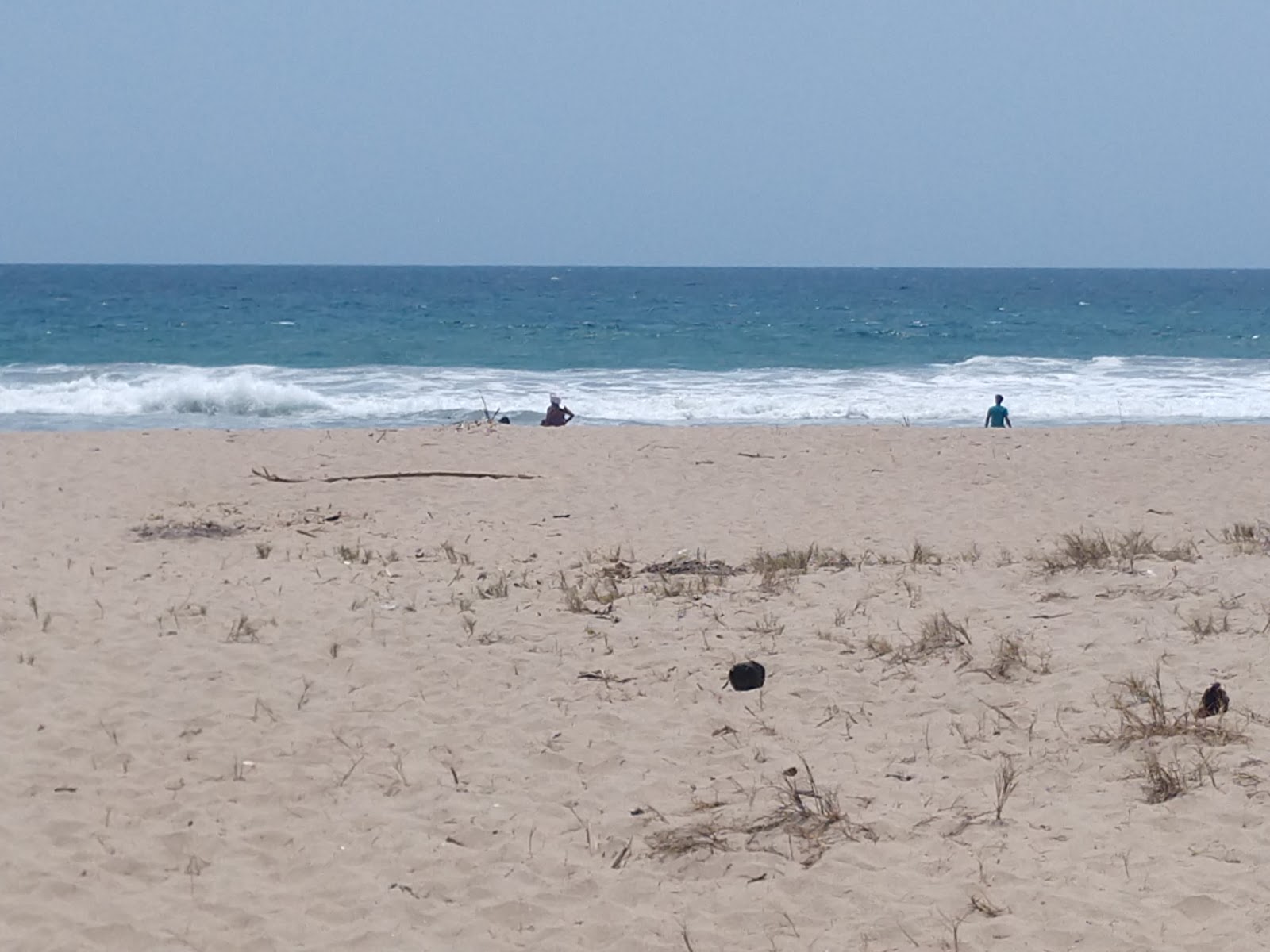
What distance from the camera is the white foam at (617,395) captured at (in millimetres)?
22844

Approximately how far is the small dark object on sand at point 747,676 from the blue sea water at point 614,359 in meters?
16.6

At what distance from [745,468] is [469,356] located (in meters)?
22.4

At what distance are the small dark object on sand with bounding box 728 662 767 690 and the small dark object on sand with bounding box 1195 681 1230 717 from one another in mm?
1744

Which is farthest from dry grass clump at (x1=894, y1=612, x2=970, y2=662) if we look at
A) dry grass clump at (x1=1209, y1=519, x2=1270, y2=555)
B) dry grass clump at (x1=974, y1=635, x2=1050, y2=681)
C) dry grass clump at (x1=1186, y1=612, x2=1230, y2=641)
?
dry grass clump at (x1=1209, y1=519, x2=1270, y2=555)

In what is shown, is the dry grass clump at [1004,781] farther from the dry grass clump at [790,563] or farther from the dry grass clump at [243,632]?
the dry grass clump at [243,632]

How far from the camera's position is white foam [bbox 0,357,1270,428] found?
74.9 feet

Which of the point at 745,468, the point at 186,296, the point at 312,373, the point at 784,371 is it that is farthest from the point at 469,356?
the point at 186,296

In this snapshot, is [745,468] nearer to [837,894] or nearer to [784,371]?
[837,894]

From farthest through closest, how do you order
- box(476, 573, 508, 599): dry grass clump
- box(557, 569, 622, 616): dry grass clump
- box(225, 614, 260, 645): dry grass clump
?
box(476, 573, 508, 599): dry grass clump → box(557, 569, 622, 616): dry grass clump → box(225, 614, 260, 645): dry grass clump

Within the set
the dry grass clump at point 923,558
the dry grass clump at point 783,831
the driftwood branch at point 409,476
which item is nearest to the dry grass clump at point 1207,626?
the dry grass clump at point 923,558

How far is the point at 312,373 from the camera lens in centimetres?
2948

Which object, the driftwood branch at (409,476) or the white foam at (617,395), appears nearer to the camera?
the driftwood branch at (409,476)

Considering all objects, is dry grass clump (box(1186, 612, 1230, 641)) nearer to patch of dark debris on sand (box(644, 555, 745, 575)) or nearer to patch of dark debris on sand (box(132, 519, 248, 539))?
patch of dark debris on sand (box(644, 555, 745, 575))

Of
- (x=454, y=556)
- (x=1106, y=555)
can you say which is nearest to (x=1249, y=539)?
(x=1106, y=555)
